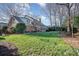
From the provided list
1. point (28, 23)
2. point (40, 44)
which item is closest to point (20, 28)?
point (28, 23)

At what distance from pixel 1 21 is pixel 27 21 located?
0.25m

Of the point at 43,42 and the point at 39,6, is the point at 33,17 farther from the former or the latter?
the point at 43,42

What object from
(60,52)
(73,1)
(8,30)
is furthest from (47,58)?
(73,1)

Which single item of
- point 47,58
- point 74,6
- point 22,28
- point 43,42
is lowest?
point 47,58

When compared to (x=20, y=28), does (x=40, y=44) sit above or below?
below

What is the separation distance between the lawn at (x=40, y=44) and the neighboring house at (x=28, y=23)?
2.1 inches

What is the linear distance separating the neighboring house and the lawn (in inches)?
2.1

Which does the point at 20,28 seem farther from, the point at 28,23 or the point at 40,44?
the point at 40,44

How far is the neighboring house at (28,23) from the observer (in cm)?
222

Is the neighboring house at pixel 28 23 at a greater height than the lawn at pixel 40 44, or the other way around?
the neighboring house at pixel 28 23

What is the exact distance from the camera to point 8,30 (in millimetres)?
2232

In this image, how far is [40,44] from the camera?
2.23 m

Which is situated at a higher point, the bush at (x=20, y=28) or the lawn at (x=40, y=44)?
the bush at (x=20, y=28)

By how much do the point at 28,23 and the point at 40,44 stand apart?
0.24 metres
